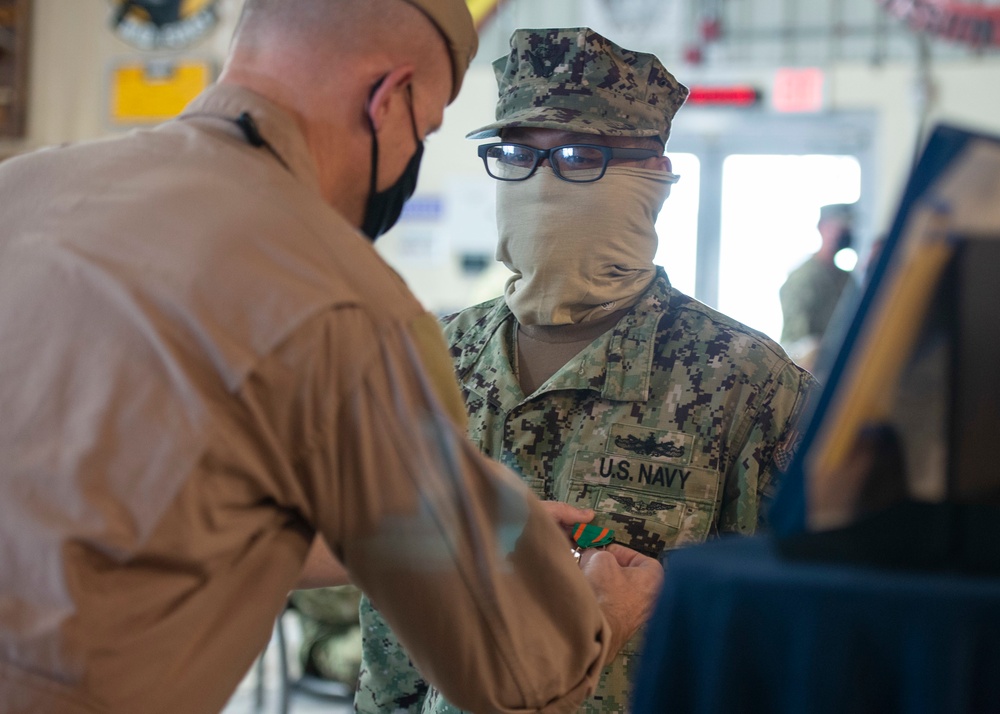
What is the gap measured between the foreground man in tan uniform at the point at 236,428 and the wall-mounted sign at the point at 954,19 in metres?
6.03

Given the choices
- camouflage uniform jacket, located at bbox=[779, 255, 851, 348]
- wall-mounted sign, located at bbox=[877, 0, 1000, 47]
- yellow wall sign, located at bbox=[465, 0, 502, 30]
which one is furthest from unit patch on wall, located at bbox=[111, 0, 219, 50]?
wall-mounted sign, located at bbox=[877, 0, 1000, 47]

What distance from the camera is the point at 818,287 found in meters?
5.91

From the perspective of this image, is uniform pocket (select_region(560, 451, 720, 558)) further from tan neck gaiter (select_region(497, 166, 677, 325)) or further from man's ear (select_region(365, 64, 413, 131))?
man's ear (select_region(365, 64, 413, 131))

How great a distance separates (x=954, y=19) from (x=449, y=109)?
317 centimetres

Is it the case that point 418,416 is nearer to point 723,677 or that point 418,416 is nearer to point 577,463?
point 723,677

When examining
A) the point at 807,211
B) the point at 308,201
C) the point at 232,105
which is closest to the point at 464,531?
the point at 308,201

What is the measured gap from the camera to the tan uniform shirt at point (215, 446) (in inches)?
38.1

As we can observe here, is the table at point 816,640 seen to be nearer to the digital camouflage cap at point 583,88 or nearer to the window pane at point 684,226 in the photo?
the digital camouflage cap at point 583,88

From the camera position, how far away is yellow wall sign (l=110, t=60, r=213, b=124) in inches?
294

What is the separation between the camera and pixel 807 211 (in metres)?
6.65

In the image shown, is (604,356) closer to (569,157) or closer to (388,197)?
(569,157)

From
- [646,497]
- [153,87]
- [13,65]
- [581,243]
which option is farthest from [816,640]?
[13,65]

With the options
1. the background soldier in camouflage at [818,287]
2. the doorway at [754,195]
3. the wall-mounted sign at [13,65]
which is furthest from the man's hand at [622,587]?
the wall-mounted sign at [13,65]

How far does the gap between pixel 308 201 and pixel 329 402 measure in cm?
23
